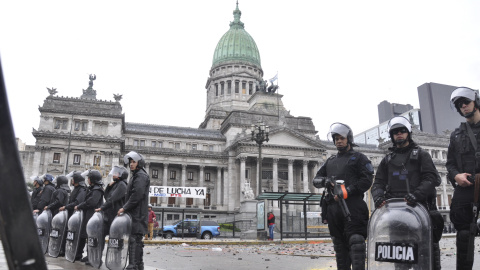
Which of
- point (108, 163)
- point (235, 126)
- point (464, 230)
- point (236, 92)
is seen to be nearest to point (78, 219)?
point (464, 230)

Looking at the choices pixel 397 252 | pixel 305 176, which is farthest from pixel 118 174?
pixel 305 176

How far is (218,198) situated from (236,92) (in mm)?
26046

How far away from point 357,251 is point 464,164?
1931 millimetres

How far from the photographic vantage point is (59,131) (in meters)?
51.5

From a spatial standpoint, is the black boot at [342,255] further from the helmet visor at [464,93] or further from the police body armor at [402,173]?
the helmet visor at [464,93]

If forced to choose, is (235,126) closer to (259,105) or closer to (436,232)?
(259,105)

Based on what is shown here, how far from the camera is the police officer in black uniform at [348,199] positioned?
17.7 feet

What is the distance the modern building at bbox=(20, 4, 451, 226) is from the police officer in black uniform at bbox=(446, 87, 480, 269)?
44.1 meters

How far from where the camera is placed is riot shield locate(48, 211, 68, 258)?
9102mm

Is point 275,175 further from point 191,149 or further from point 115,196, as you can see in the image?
point 115,196

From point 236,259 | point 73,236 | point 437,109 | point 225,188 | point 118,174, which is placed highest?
point 437,109

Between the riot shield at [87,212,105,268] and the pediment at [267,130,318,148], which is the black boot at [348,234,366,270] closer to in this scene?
the riot shield at [87,212,105,268]

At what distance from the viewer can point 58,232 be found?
360 inches

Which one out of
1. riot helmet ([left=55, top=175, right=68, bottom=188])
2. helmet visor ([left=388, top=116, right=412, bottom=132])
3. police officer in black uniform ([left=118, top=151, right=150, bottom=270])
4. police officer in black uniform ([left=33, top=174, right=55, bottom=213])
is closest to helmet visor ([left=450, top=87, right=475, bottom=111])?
helmet visor ([left=388, top=116, right=412, bottom=132])
